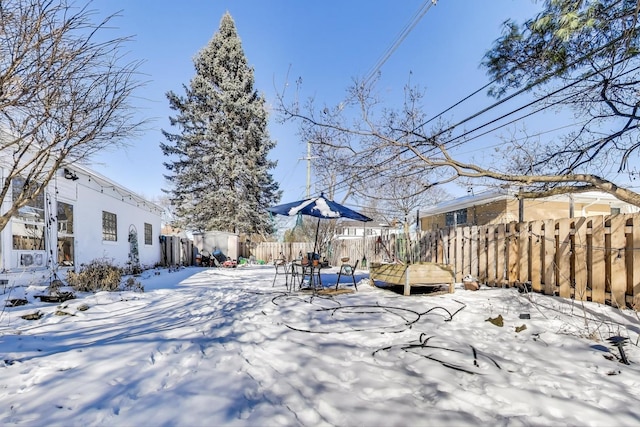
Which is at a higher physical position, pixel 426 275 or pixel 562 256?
pixel 562 256

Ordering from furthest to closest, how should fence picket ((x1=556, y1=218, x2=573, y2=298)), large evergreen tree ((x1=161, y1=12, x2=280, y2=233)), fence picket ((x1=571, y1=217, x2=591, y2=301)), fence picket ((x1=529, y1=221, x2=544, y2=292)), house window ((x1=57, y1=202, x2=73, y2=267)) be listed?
large evergreen tree ((x1=161, y1=12, x2=280, y2=233)) < house window ((x1=57, y1=202, x2=73, y2=267)) < fence picket ((x1=529, y1=221, x2=544, y2=292)) < fence picket ((x1=556, y1=218, x2=573, y2=298)) < fence picket ((x1=571, y1=217, x2=591, y2=301))

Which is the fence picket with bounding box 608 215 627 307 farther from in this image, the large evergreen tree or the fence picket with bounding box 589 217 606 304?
the large evergreen tree

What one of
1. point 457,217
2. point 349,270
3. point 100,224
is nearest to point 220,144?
point 100,224

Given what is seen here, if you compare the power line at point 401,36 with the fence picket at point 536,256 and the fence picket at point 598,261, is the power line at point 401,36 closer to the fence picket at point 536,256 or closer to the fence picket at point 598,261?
the fence picket at point 536,256

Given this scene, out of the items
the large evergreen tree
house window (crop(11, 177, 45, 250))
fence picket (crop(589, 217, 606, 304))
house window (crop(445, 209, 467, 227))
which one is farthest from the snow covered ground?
the large evergreen tree

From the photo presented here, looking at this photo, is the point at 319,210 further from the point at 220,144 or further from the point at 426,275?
the point at 220,144

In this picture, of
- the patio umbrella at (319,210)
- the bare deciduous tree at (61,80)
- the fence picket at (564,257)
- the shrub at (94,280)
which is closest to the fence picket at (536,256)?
the fence picket at (564,257)

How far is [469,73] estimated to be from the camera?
25.7ft

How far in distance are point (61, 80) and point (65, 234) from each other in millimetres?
6839

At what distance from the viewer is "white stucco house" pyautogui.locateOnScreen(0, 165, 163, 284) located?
6.60m

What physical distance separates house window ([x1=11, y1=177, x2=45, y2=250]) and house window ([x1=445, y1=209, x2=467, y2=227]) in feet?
55.6

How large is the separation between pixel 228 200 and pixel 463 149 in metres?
15.4

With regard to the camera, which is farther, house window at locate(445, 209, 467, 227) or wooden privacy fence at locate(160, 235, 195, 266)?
house window at locate(445, 209, 467, 227)

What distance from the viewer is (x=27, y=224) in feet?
22.8
